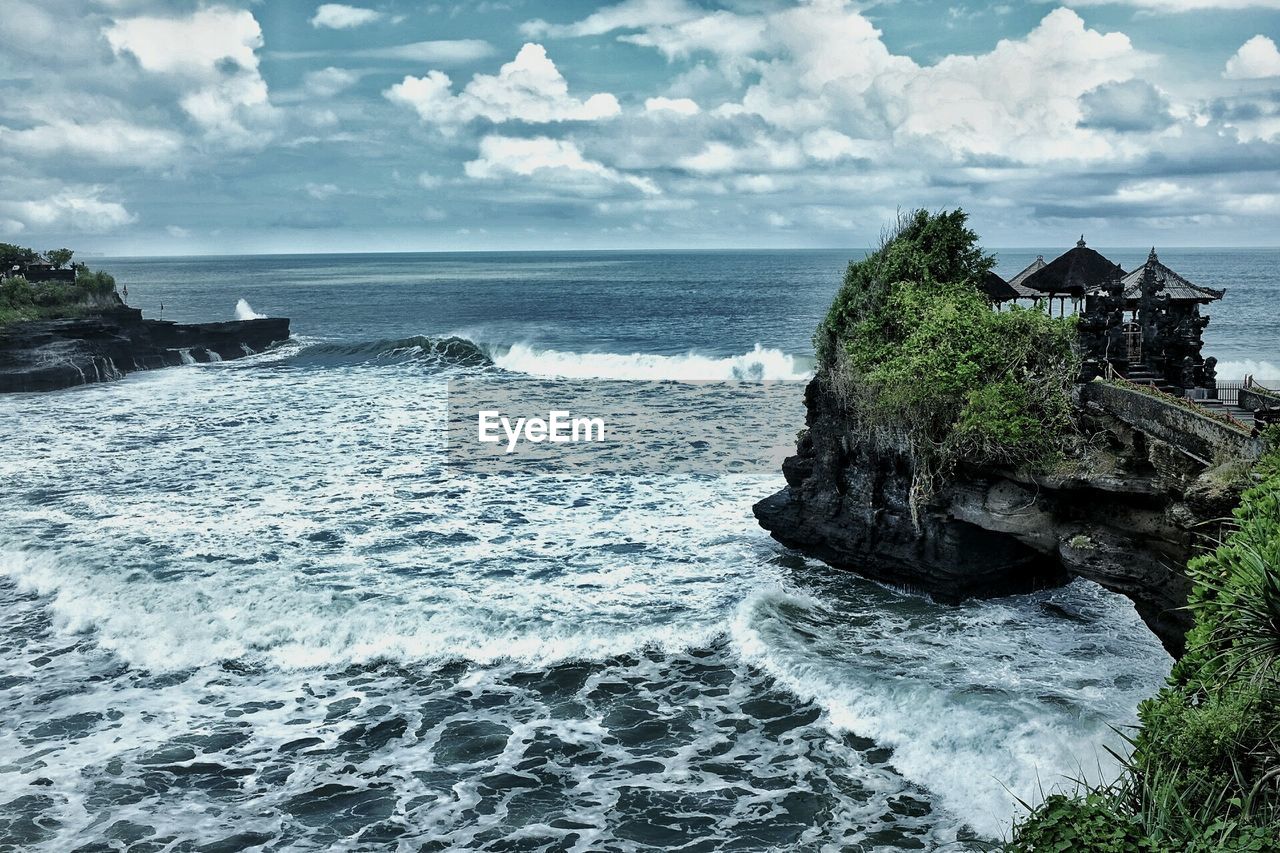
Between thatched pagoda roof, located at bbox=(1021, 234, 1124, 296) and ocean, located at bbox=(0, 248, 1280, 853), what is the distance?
9.44m

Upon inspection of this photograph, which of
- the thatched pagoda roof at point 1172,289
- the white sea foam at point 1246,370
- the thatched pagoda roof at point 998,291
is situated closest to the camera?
the thatched pagoda roof at point 1172,289

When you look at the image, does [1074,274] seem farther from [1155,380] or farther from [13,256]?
[13,256]

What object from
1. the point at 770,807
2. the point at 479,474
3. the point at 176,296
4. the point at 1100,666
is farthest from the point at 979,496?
the point at 176,296

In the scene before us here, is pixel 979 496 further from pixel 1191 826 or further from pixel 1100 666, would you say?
pixel 1191 826

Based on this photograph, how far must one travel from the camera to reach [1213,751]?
27.7ft

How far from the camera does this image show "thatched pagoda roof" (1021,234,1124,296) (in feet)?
84.5

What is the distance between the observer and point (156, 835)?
1159 cm

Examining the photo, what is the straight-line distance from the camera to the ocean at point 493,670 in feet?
39.8

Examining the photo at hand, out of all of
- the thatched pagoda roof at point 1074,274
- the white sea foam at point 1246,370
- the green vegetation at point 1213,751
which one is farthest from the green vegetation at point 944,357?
the white sea foam at point 1246,370

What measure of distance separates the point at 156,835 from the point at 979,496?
14.3m

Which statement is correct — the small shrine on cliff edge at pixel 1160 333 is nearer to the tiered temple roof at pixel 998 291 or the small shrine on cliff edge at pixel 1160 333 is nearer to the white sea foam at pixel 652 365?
the tiered temple roof at pixel 998 291

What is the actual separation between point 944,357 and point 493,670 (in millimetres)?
10388

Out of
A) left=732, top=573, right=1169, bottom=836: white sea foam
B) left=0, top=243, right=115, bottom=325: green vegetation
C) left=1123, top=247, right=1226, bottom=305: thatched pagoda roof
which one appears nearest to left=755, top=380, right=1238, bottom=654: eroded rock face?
left=732, top=573, right=1169, bottom=836: white sea foam

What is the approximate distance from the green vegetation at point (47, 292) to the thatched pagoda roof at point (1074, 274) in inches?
2065
